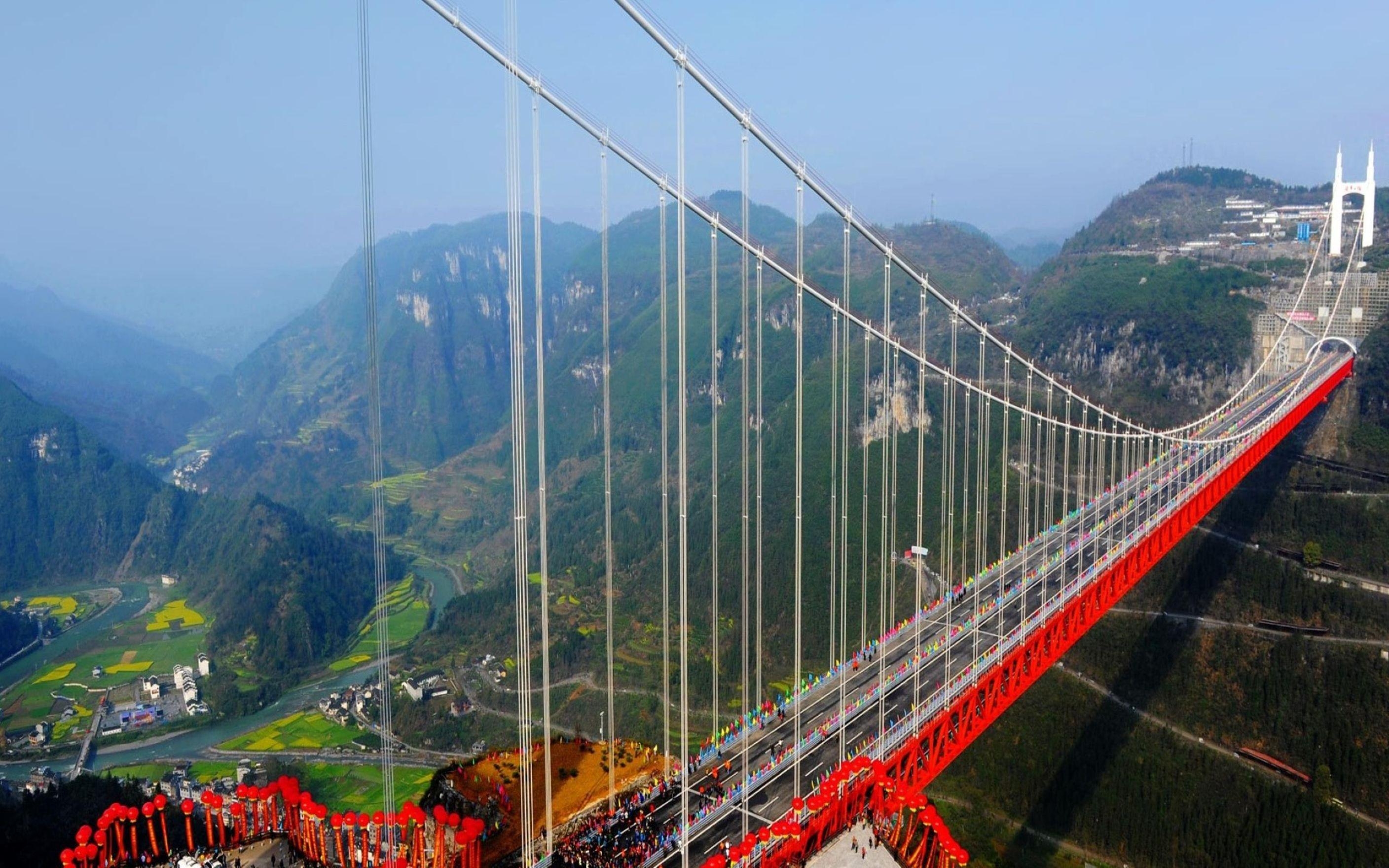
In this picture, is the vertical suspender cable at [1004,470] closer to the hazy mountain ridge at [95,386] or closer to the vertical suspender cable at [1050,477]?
the vertical suspender cable at [1050,477]

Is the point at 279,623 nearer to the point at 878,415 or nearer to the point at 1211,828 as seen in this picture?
the point at 878,415

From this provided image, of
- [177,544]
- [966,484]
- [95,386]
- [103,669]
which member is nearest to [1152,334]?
[966,484]

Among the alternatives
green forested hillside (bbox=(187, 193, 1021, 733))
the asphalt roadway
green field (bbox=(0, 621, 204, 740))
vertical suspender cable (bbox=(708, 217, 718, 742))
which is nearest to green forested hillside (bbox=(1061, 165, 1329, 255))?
green forested hillside (bbox=(187, 193, 1021, 733))

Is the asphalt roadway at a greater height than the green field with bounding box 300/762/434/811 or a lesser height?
greater

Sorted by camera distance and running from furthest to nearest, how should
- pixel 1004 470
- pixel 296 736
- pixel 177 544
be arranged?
pixel 177 544
pixel 296 736
pixel 1004 470

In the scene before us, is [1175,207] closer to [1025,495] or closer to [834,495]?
[1025,495]

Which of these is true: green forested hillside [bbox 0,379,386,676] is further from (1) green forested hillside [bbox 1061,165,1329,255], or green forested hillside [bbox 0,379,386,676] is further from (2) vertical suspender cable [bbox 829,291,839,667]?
(1) green forested hillside [bbox 1061,165,1329,255]

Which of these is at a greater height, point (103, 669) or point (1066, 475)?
point (1066, 475)
